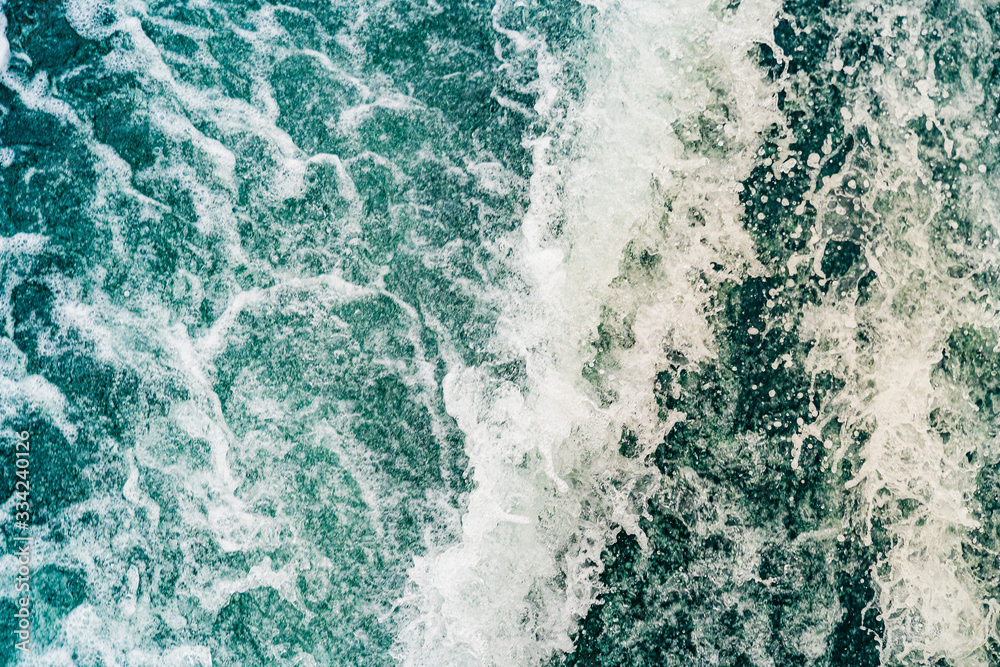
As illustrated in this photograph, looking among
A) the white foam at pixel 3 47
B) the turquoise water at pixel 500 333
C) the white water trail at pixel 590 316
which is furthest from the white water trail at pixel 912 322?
the white foam at pixel 3 47

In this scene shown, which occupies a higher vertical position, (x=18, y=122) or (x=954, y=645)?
(x=18, y=122)

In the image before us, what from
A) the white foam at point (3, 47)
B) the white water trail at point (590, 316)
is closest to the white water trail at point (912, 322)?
the white water trail at point (590, 316)

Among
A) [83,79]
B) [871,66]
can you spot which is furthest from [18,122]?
[871,66]

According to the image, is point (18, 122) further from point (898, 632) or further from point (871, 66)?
point (898, 632)

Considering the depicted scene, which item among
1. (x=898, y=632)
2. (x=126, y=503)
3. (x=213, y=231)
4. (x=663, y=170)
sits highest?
(x=663, y=170)

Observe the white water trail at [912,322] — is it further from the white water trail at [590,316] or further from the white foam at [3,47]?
the white foam at [3,47]

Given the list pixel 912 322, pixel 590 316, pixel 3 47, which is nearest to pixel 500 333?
pixel 590 316

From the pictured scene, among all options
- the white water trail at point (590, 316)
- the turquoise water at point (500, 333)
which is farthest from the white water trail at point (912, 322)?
the white water trail at point (590, 316)
